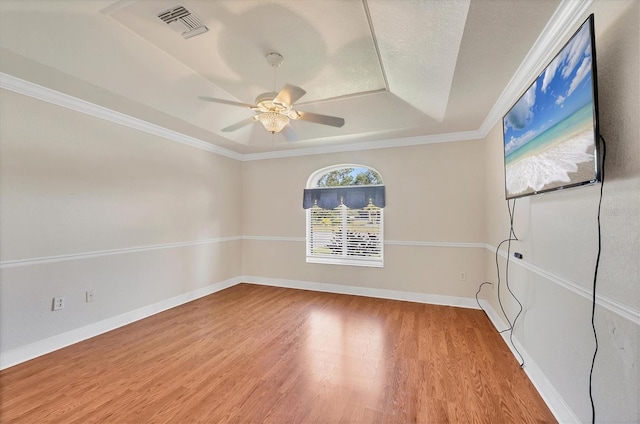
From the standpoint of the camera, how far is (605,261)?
4.07ft

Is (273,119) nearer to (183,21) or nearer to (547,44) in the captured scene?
(183,21)

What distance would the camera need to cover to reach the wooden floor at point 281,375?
1724 millimetres

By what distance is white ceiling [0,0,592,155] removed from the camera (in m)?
1.68

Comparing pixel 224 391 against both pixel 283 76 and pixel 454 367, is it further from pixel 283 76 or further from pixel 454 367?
pixel 283 76

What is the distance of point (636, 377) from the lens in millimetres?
1063

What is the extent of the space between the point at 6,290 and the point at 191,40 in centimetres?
270

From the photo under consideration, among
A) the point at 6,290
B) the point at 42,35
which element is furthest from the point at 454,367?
the point at 42,35

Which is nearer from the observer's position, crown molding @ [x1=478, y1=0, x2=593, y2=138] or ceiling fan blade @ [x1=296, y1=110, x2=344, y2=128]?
crown molding @ [x1=478, y1=0, x2=593, y2=138]

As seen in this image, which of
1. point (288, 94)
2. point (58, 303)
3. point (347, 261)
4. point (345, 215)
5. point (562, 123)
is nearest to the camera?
point (562, 123)

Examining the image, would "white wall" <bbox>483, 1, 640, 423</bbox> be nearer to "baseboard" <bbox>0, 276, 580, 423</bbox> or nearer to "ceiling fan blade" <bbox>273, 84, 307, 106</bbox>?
"baseboard" <bbox>0, 276, 580, 423</bbox>

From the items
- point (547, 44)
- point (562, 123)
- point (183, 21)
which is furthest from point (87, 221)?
point (547, 44)

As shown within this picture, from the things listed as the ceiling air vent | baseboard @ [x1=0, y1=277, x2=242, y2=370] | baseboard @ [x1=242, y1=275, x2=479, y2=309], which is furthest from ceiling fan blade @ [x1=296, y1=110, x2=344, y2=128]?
baseboard @ [x1=0, y1=277, x2=242, y2=370]

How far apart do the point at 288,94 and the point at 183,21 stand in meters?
0.92

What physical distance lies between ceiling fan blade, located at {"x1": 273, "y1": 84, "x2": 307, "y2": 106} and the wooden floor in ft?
7.36
